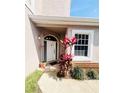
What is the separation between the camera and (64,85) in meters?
6.60

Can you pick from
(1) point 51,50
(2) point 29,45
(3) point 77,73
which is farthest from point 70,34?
(1) point 51,50

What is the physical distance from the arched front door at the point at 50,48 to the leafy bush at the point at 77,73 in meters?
3.91

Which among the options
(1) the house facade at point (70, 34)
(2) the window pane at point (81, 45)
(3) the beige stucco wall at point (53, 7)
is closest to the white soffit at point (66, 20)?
(1) the house facade at point (70, 34)

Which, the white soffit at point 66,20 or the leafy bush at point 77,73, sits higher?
the white soffit at point 66,20

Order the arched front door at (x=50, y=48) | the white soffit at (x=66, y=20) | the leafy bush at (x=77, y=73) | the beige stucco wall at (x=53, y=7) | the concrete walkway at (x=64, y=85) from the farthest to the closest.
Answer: the beige stucco wall at (x=53, y=7), the arched front door at (x=50, y=48), the white soffit at (x=66, y=20), the leafy bush at (x=77, y=73), the concrete walkway at (x=64, y=85)

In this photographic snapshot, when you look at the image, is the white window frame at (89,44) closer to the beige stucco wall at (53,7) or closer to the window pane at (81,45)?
the window pane at (81,45)

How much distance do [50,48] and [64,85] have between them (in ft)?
17.8

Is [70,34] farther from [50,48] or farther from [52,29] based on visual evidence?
[50,48]

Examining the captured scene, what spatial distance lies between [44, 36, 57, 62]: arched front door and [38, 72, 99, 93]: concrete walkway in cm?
368

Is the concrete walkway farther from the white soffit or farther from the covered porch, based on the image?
the white soffit

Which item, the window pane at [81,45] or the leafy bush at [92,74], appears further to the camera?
the window pane at [81,45]

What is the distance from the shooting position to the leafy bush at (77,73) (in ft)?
24.5
